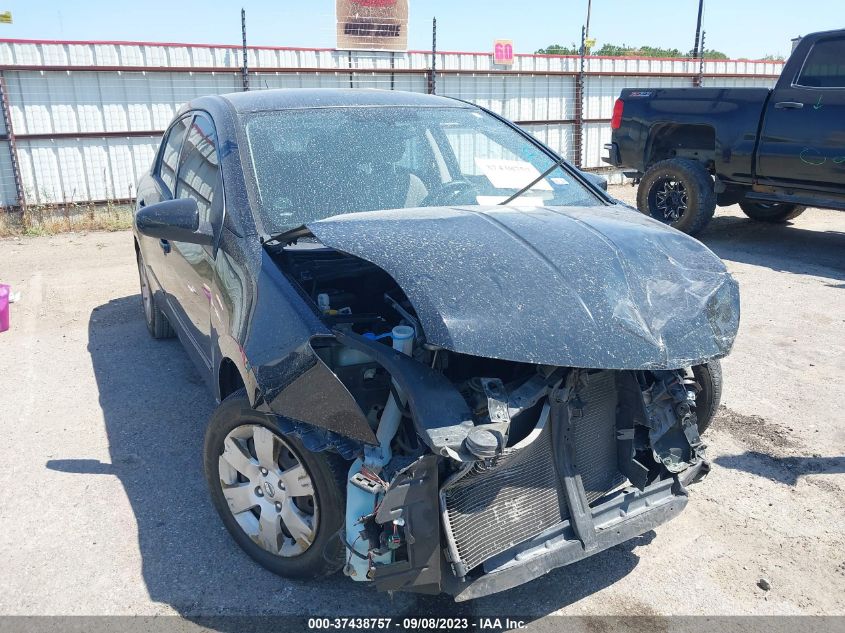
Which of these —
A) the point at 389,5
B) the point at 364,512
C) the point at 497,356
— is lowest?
the point at 364,512

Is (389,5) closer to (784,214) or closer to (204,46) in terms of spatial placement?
(204,46)

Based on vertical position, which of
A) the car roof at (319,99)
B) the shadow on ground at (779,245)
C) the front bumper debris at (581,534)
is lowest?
the shadow on ground at (779,245)

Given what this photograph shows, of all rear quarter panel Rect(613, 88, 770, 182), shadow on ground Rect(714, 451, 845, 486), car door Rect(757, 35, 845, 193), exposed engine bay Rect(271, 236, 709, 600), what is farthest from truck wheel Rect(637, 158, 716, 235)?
exposed engine bay Rect(271, 236, 709, 600)

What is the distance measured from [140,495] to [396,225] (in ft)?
6.24

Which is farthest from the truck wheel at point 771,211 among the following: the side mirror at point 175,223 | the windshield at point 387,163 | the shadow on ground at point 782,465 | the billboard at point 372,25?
the side mirror at point 175,223

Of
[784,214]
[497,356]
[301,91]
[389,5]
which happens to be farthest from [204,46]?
[497,356]

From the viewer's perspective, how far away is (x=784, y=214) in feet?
31.7

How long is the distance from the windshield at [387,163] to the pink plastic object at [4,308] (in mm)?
3489

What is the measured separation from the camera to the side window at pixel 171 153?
4.44m

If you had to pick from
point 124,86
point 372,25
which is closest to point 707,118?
point 372,25

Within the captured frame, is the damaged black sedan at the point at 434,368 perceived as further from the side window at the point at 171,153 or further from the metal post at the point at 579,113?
the metal post at the point at 579,113

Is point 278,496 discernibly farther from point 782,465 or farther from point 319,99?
point 782,465

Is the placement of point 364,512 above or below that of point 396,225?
below

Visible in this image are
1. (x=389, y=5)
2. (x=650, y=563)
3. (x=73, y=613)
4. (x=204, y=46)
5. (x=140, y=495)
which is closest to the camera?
(x=73, y=613)
